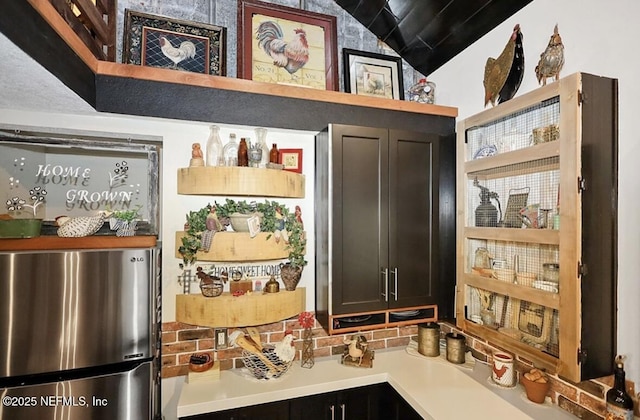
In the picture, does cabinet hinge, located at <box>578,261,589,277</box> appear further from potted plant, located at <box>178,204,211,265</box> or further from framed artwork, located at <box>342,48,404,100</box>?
potted plant, located at <box>178,204,211,265</box>

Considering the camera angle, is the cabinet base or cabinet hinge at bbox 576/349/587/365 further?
the cabinet base

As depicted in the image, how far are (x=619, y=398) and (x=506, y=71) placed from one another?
154 centimetres

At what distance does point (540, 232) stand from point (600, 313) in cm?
37

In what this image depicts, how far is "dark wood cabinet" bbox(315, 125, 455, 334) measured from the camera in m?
1.75

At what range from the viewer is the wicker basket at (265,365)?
1.71 meters

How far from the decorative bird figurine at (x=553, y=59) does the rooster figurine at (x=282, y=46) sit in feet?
4.25

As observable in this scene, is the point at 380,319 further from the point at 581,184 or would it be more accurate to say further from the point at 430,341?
the point at 581,184

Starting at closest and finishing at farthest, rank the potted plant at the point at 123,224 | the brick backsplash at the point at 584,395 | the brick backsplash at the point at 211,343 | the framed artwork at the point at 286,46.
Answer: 1. the brick backsplash at the point at 584,395
2. the potted plant at the point at 123,224
3. the brick backsplash at the point at 211,343
4. the framed artwork at the point at 286,46

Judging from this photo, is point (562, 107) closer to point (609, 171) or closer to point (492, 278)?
point (609, 171)

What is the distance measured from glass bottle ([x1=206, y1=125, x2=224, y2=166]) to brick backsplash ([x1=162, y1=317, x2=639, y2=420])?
3.12 feet

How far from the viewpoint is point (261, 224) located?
1744 mm

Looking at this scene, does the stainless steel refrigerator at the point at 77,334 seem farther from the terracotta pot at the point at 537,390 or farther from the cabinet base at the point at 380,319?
the terracotta pot at the point at 537,390

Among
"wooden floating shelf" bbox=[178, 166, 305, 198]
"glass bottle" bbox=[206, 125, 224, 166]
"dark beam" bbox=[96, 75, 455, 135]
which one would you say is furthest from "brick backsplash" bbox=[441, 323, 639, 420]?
"glass bottle" bbox=[206, 125, 224, 166]

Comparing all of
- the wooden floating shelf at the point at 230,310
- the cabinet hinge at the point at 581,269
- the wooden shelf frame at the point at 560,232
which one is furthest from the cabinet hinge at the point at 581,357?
the wooden floating shelf at the point at 230,310
